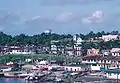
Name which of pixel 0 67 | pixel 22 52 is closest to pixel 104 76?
pixel 0 67

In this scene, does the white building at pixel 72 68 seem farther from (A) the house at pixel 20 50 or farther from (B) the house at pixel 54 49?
(B) the house at pixel 54 49

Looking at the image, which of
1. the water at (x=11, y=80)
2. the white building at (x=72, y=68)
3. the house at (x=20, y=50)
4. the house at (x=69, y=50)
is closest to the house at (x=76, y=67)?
the white building at (x=72, y=68)

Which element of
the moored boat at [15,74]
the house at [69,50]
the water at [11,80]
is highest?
the house at [69,50]

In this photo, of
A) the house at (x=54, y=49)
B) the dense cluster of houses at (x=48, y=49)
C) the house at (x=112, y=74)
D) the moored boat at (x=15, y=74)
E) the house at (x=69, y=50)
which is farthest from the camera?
the house at (x=54, y=49)

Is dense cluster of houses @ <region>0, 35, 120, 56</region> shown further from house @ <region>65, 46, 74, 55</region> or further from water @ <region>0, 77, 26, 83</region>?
water @ <region>0, 77, 26, 83</region>

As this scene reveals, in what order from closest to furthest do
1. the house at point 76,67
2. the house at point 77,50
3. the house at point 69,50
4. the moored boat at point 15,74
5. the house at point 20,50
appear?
the moored boat at point 15,74
the house at point 76,67
the house at point 77,50
the house at point 69,50
the house at point 20,50

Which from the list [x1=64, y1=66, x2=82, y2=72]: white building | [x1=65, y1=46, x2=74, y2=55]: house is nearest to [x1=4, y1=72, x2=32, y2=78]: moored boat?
[x1=64, y1=66, x2=82, y2=72]: white building

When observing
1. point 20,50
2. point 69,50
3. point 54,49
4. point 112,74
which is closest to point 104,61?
point 112,74

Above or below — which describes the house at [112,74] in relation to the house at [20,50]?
below

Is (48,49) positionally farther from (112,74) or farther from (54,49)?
(112,74)

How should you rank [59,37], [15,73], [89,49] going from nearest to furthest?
[15,73] → [89,49] → [59,37]

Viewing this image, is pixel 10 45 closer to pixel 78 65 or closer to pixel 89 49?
pixel 89 49
